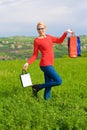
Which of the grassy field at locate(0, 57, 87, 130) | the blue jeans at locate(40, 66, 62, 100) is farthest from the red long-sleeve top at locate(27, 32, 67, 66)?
the grassy field at locate(0, 57, 87, 130)

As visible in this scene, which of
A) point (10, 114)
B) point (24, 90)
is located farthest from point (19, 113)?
point (24, 90)

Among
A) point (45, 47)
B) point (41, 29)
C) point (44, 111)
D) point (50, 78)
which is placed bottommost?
point (44, 111)

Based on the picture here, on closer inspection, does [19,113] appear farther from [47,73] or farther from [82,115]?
[47,73]

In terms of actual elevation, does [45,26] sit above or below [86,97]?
above

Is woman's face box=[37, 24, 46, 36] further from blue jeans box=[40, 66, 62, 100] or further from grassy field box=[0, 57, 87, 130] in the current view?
grassy field box=[0, 57, 87, 130]

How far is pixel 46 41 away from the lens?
38.3ft

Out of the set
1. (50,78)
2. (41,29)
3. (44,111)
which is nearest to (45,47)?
(41,29)

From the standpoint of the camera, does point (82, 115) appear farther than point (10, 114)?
No

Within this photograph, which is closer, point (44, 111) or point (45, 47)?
point (44, 111)

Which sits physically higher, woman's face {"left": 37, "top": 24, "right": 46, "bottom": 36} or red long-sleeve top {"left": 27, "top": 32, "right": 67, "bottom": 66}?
woman's face {"left": 37, "top": 24, "right": 46, "bottom": 36}

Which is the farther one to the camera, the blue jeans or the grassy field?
the blue jeans

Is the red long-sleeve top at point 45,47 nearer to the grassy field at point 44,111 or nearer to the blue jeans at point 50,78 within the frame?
the blue jeans at point 50,78

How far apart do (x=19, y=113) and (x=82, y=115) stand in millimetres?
1604

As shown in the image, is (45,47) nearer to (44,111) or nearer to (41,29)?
(41,29)
